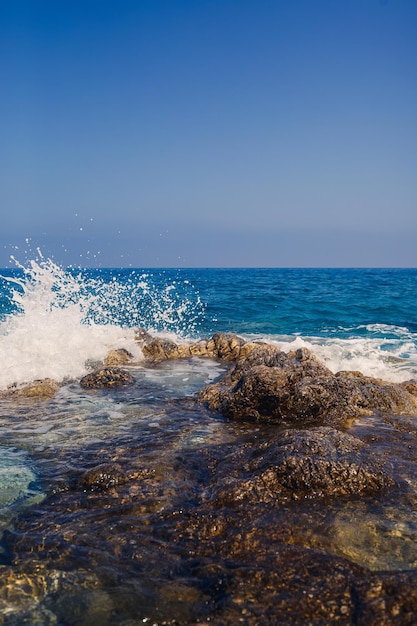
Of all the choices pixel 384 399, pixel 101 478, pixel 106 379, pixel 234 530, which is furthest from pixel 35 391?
pixel 384 399

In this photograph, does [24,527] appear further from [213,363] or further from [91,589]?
[213,363]

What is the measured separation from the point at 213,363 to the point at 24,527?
7.49 meters

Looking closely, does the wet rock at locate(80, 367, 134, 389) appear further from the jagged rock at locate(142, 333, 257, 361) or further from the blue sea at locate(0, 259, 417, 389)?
the jagged rock at locate(142, 333, 257, 361)

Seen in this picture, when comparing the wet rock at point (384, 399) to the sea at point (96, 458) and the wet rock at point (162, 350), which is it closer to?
the sea at point (96, 458)

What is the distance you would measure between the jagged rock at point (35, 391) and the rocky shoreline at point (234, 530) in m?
3.21

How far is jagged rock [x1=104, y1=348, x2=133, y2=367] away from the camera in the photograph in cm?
1048

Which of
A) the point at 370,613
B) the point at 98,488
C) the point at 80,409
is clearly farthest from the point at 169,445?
the point at 370,613

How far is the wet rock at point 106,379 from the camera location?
8.16m

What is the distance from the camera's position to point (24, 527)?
11.4 ft

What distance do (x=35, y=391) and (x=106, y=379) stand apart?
1.19 m

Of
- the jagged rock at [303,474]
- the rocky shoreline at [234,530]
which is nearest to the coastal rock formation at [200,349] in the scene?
the rocky shoreline at [234,530]

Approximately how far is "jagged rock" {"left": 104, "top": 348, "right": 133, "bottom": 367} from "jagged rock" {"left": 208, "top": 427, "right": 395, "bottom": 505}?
6.50 metres

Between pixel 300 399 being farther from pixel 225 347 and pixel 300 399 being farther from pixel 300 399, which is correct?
pixel 225 347

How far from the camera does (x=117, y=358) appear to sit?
34.9ft
